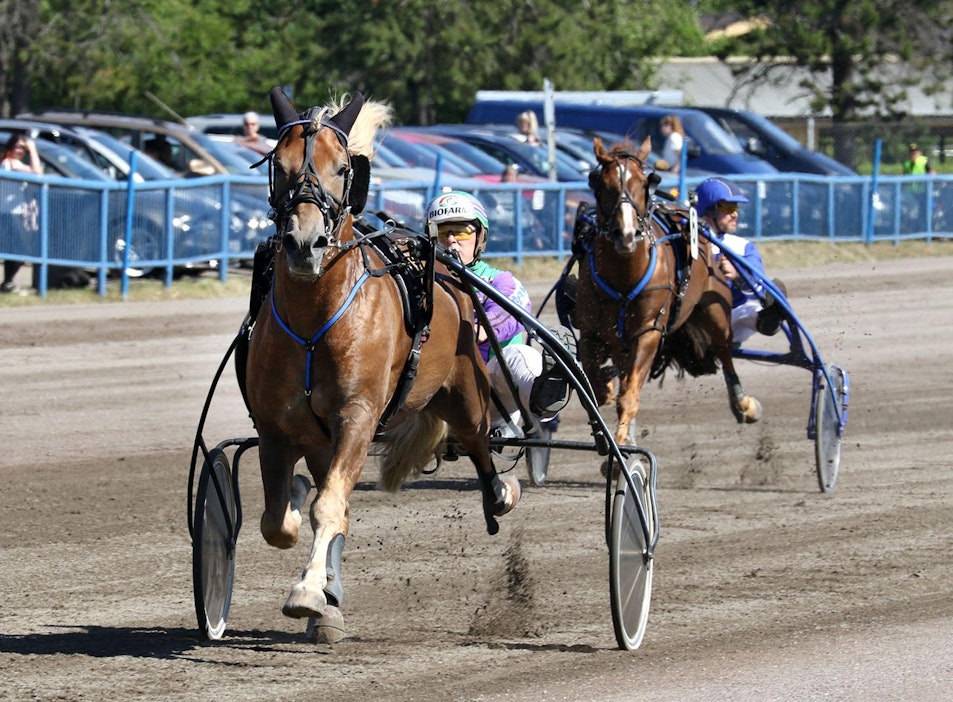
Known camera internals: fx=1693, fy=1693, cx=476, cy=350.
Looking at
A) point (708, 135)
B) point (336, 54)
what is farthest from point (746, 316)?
point (336, 54)

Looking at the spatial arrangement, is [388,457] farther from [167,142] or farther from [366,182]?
[167,142]

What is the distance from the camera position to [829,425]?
28.6ft

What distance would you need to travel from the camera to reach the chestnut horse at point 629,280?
327 inches

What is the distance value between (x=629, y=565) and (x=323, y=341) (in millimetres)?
1305

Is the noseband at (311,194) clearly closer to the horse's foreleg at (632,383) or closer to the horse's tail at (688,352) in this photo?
the horse's foreleg at (632,383)

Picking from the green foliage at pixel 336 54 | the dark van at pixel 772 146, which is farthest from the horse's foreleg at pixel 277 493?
the green foliage at pixel 336 54

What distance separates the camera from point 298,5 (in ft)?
118

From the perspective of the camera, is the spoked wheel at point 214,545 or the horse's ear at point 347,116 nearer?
the horse's ear at point 347,116

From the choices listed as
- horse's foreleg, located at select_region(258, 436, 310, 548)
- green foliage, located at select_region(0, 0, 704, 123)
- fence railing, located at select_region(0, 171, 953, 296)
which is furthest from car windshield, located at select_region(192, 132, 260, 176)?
horse's foreleg, located at select_region(258, 436, 310, 548)

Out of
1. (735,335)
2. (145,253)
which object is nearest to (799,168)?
(145,253)

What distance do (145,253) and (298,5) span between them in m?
21.0

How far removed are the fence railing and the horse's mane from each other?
958 centimetres

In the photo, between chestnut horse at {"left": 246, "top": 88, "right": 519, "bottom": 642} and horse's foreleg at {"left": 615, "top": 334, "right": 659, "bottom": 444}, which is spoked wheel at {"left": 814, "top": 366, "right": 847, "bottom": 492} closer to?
horse's foreleg at {"left": 615, "top": 334, "right": 659, "bottom": 444}

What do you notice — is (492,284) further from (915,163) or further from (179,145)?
(915,163)
